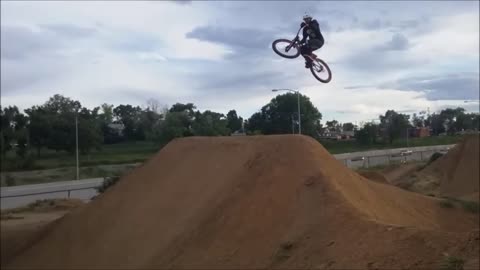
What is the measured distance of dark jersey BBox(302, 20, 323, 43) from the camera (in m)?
13.4

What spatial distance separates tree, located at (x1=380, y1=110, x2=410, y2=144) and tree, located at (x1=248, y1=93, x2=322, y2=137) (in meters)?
11.1

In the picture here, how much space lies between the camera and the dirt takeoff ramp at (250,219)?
35.1 feet

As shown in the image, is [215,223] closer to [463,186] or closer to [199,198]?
[199,198]

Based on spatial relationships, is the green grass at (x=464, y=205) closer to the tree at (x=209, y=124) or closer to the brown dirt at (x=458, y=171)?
the brown dirt at (x=458, y=171)

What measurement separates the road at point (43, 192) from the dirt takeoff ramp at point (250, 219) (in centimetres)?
2153

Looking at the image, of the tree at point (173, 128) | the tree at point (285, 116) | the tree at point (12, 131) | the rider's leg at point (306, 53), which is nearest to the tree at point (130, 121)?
the tree at point (173, 128)

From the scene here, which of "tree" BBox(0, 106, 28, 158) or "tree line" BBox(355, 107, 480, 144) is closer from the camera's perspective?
"tree" BBox(0, 106, 28, 158)

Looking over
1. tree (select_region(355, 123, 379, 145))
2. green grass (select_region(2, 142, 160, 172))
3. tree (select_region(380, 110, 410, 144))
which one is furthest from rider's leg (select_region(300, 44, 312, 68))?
tree (select_region(380, 110, 410, 144))

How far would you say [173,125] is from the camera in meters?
56.9

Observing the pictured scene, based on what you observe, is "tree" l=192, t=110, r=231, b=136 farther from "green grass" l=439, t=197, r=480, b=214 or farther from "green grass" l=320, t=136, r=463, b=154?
"green grass" l=439, t=197, r=480, b=214

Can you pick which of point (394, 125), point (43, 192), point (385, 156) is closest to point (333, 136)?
point (394, 125)

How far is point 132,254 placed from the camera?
14.7 meters

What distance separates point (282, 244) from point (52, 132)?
2450 cm

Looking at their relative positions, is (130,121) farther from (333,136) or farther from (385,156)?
(385,156)
